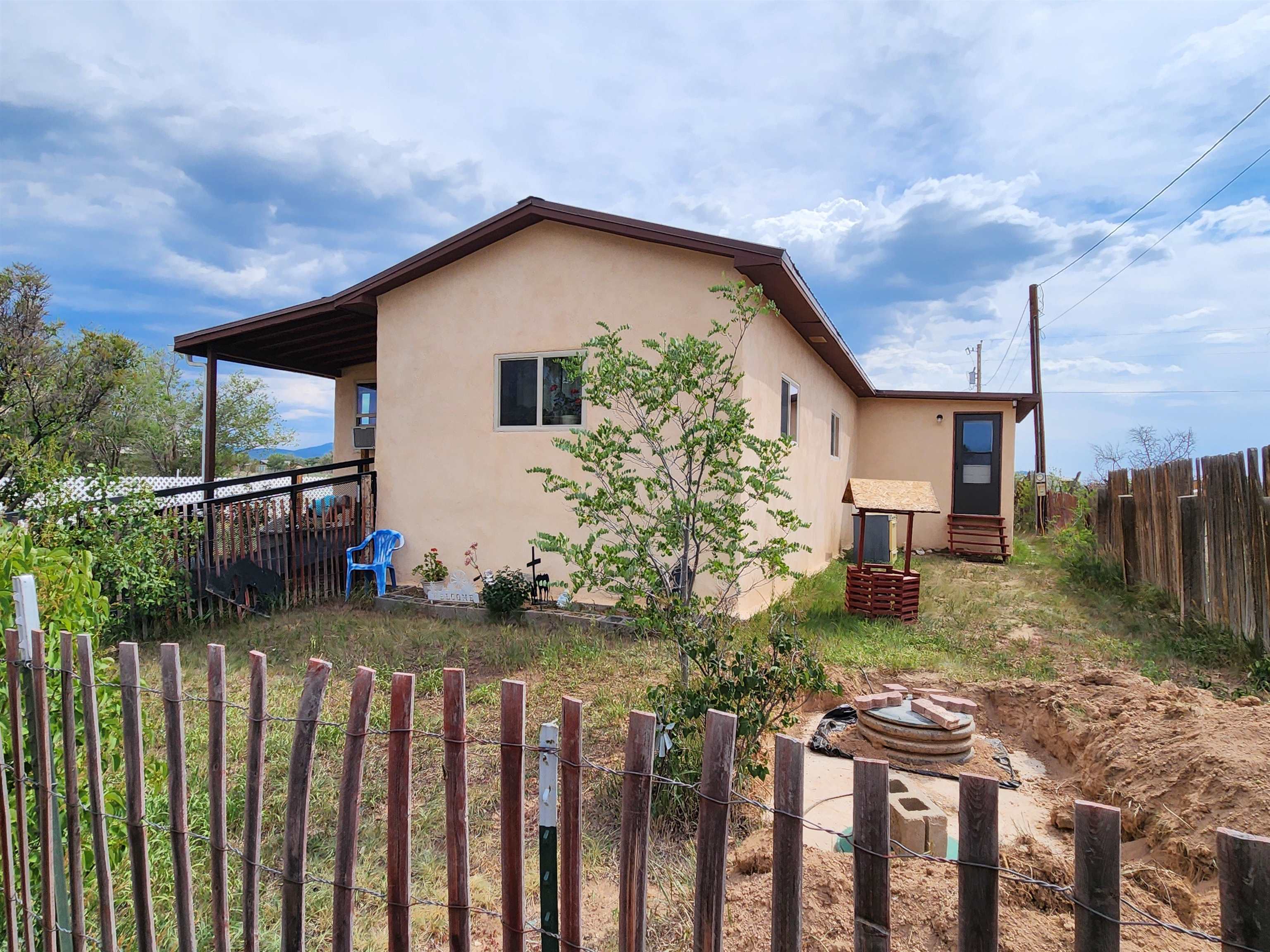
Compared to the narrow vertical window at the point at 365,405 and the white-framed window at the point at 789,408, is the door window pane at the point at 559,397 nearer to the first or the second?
the white-framed window at the point at 789,408

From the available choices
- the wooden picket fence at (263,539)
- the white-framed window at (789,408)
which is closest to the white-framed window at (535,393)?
the wooden picket fence at (263,539)

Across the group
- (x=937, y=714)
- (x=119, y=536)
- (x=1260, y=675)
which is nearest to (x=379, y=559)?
(x=119, y=536)

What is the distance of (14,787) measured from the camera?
7.54ft

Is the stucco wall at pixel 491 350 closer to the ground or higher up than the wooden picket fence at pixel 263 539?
higher up

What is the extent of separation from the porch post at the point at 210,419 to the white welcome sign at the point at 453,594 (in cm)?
464

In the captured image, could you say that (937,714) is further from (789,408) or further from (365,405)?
(365,405)

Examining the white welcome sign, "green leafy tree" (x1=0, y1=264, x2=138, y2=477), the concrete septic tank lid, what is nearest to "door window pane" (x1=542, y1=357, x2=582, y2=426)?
the white welcome sign

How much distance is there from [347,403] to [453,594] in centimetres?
698

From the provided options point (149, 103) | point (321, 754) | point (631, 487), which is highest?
point (149, 103)

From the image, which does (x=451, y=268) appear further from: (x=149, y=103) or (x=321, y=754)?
(x=321, y=754)

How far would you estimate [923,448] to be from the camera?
51.1 feet

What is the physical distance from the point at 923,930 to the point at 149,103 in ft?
41.3

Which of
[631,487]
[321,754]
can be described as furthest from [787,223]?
[321,754]

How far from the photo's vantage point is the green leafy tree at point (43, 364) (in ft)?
49.4
